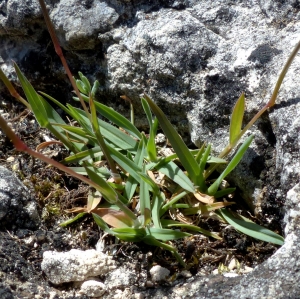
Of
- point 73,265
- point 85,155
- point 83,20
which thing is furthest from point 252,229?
point 83,20

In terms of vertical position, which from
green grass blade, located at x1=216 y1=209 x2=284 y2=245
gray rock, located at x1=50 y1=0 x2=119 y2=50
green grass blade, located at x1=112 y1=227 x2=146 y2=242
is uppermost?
gray rock, located at x1=50 y1=0 x2=119 y2=50

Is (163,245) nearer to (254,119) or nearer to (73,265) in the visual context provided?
(73,265)

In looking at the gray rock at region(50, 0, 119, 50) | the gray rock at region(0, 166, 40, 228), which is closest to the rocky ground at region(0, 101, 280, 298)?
the gray rock at region(0, 166, 40, 228)

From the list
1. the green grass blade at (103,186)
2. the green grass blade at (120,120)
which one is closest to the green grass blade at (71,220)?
the green grass blade at (103,186)

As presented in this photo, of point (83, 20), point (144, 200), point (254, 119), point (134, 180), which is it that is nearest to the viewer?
point (254, 119)

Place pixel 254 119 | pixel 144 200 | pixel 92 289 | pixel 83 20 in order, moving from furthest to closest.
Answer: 1. pixel 83 20
2. pixel 144 200
3. pixel 254 119
4. pixel 92 289

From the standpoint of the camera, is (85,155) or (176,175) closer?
(176,175)

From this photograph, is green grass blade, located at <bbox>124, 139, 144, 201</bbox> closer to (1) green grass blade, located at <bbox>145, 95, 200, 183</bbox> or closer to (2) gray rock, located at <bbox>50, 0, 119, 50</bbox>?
(1) green grass blade, located at <bbox>145, 95, 200, 183</bbox>

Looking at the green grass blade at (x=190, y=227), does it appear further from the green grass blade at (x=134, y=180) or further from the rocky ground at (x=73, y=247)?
the green grass blade at (x=134, y=180)
